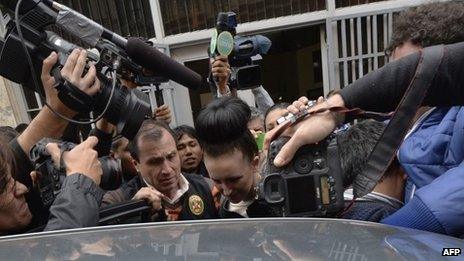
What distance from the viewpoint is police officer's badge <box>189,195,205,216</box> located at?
1.77 metres

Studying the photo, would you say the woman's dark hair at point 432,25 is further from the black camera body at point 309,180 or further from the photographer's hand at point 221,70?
the photographer's hand at point 221,70

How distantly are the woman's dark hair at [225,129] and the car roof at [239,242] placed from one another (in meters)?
0.59

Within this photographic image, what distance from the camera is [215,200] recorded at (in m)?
1.83

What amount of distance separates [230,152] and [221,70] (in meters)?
0.84

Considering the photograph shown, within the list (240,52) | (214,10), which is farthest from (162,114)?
(214,10)

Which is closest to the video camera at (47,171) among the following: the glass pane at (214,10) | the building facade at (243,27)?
the building facade at (243,27)

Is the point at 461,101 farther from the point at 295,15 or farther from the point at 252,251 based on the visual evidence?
the point at 295,15

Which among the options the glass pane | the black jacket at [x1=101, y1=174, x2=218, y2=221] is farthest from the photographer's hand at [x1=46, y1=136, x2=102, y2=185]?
the glass pane

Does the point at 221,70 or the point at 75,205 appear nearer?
the point at 75,205

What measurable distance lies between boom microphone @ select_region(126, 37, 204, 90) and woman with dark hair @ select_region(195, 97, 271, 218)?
0.68 feet

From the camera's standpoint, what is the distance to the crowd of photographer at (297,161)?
32.3 inches

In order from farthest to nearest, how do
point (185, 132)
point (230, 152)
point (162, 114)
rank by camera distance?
point (185, 132), point (162, 114), point (230, 152)

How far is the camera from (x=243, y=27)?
3.58 metres

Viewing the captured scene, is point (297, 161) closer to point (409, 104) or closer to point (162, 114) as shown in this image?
point (409, 104)
